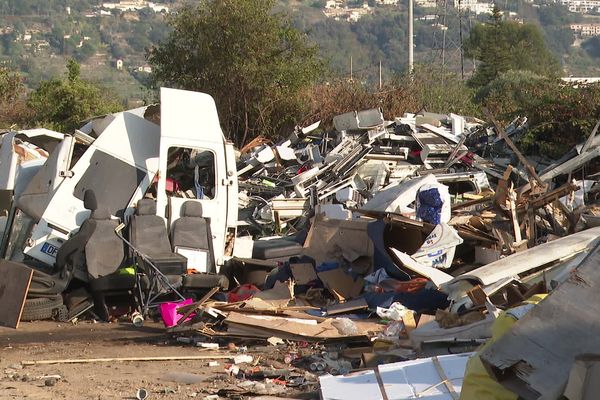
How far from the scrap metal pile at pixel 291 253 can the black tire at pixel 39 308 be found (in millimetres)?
82

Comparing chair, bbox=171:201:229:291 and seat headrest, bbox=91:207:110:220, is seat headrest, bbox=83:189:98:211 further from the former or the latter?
chair, bbox=171:201:229:291

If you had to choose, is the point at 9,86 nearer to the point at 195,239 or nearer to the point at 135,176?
the point at 135,176

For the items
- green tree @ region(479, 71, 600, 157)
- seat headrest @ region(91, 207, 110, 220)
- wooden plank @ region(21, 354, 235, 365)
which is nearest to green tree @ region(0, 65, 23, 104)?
green tree @ region(479, 71, 600, 157)

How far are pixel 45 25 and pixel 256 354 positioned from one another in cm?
13589

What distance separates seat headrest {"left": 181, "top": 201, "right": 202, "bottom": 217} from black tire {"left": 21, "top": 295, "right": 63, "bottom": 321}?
1.87 metres

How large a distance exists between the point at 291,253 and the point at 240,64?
11588mm

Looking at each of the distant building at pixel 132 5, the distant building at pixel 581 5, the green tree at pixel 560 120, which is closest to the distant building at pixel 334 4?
the distant building at pixel 132 5

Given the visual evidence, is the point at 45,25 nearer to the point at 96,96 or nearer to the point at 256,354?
the point at 96,96

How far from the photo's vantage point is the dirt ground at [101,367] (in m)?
8.64

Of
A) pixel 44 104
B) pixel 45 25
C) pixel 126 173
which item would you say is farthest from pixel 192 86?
pixel 45 25

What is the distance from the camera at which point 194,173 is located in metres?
13.4

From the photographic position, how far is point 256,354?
33.1ft

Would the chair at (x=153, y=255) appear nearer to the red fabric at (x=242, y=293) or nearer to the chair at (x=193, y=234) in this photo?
the chair at (x=193, y=234)

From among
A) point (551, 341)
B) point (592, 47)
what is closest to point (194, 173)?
point (551, 341)
